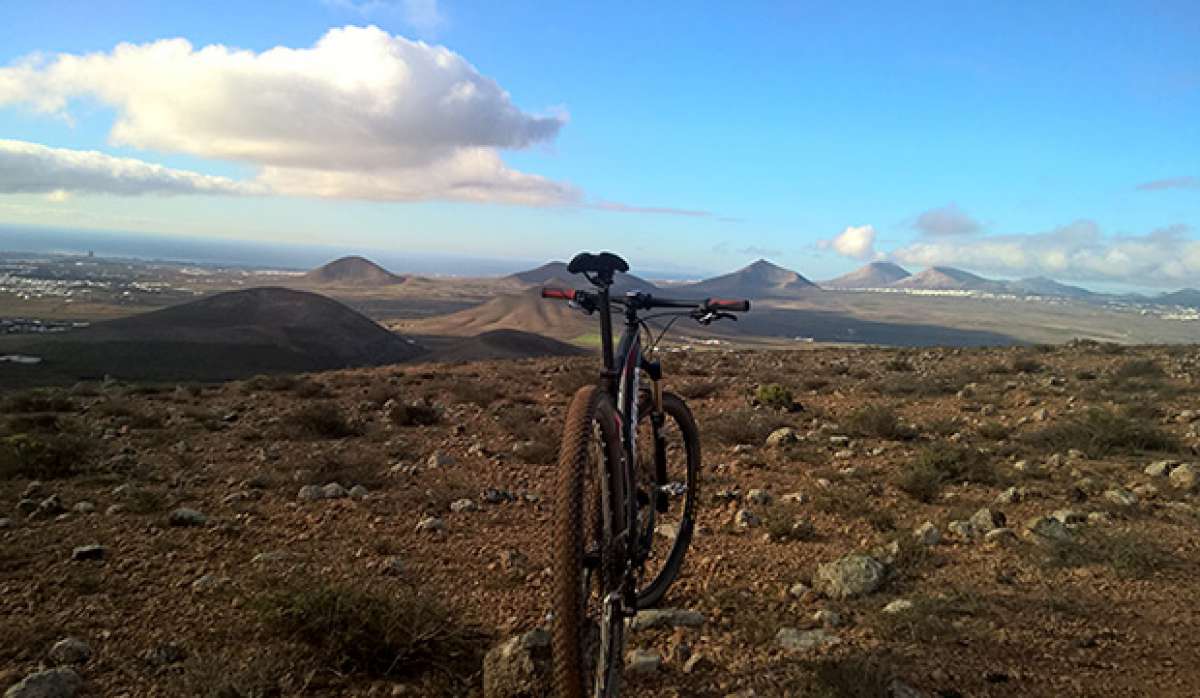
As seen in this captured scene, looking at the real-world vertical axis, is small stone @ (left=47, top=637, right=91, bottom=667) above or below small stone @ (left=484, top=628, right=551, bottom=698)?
below

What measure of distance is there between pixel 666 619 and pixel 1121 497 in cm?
586

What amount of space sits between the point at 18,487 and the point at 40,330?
124061 mm

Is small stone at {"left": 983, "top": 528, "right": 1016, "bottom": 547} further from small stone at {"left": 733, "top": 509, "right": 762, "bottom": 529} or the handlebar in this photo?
the handlebar

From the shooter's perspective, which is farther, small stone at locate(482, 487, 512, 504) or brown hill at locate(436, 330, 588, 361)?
brown hill at locate(436, 330, 588, 361)

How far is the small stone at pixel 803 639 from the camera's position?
4.26 m

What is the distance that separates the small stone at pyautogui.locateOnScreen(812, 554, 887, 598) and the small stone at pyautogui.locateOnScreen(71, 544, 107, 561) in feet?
19.6

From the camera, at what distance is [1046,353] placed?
22.8 metres

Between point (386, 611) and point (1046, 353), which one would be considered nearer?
point (386, 611)

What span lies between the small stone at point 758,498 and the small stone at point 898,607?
264cm

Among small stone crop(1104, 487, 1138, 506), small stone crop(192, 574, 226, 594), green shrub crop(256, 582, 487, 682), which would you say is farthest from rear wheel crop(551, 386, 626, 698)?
small stone crop(1104, 487, 1138, 506)

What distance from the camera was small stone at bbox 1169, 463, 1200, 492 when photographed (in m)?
7.58

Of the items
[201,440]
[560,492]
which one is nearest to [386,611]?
[560,492]

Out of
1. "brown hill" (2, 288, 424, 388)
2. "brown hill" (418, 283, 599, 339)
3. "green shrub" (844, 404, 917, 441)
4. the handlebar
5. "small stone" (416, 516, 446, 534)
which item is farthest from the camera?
"brown hill" (418, 283, 599, 339)

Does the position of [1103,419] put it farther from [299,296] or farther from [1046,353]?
Result: [299,296]
